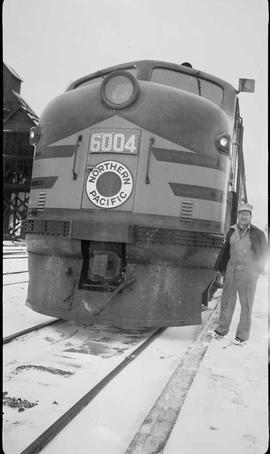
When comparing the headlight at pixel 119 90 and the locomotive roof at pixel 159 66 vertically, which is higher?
the locomotive roof at pixel 159 66

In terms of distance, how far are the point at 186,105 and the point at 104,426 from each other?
9.75ft

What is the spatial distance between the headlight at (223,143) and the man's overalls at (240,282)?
894 mm

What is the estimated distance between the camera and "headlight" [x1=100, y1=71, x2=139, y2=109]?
3.68m

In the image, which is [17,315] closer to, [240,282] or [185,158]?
[240,282]

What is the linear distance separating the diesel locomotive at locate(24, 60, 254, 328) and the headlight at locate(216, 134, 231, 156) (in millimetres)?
11

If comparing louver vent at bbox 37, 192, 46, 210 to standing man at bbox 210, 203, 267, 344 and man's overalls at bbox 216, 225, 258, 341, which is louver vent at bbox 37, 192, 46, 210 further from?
man's overalls at bbox 216, 225, 258, 341

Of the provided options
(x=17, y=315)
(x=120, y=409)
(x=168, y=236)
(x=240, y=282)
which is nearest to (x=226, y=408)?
(x=120, y=409)

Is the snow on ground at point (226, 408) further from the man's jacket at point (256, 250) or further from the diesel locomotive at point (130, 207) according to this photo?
the man's jacket at point (256, 250)

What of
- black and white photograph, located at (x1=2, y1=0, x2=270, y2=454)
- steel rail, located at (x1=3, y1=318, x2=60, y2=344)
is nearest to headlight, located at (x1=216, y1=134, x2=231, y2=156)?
black and white photograph, located at (x1=2, y1=0, x2=270, y2=454)

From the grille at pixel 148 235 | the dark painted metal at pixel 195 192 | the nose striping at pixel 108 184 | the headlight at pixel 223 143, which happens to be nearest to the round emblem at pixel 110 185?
the nose striping at pixel 108 184

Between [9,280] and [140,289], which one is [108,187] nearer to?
[140,289]

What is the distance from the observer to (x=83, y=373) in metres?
2.83

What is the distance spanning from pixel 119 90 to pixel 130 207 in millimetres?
1185

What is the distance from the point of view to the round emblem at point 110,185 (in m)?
3.57
